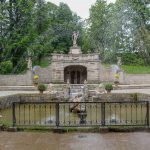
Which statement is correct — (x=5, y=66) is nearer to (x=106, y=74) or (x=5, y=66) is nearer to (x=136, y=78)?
(x=106, y=74)

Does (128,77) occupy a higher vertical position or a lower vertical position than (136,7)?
lower

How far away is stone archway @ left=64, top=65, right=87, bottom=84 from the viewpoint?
4238 centimetres

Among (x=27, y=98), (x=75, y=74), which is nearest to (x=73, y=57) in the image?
(x=75, y=74)

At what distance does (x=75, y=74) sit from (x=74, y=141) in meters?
33.1

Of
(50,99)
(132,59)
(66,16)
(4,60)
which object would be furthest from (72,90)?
(66,16)

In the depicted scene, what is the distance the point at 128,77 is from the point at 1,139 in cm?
2896

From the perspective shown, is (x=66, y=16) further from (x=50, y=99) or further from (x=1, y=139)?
(x=1, y=139)

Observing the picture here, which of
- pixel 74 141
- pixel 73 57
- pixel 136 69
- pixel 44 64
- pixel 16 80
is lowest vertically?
pixel 74 141

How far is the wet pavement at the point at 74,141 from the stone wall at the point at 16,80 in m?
26.7

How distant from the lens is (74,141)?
9.81 meters

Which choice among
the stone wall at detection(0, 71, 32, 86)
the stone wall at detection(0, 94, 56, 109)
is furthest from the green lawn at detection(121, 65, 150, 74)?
the stone wall at detection(0, 94, 56, 109)

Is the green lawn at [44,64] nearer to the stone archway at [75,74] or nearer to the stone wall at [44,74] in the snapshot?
the stone archway at [75,74]

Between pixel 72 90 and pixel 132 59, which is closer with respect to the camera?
pixel 72 90

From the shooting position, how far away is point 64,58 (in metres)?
40.9
